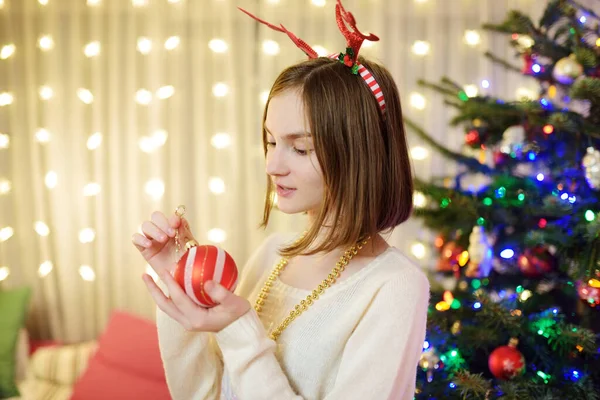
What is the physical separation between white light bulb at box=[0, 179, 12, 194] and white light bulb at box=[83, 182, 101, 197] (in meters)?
0.39

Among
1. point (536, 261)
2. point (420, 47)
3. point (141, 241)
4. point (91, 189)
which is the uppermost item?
point (420, 47)

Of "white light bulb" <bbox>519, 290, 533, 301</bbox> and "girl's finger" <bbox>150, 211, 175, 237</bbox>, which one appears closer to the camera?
"girl's finger" <bbox>150, 211, 175, 237</bbox>

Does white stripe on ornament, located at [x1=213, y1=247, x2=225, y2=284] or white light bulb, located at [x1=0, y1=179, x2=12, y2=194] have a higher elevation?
white stripe on ornament, located at [x1=213, y1=247, x2=225, y2=284]

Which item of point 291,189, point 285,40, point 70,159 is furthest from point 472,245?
point 70,159

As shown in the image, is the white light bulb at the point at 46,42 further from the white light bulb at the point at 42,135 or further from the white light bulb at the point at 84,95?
the white light bulb at the point at 42,135

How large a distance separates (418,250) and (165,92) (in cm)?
140

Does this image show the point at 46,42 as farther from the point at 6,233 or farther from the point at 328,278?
the point at 328,278

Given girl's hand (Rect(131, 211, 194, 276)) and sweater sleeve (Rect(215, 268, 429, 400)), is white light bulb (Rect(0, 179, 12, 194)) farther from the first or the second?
sweater sleeve (Rect(215, 268, 429, 400))

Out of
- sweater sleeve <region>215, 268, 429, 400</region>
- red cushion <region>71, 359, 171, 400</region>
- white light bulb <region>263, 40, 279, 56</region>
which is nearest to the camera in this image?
sweater sleeve <region>215, 268, 429, 400</region>

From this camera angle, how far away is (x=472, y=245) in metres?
1.88

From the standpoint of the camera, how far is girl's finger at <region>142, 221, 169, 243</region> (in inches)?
40.6

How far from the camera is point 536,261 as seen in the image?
74.5 inches

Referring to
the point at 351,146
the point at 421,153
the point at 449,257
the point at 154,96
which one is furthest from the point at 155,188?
the point at 351,146

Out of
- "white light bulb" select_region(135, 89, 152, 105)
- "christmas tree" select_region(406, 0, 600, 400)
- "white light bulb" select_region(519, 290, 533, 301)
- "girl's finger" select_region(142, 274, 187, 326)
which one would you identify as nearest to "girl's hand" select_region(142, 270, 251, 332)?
"girl's finger" select_region(142, 274, 187, 326)
